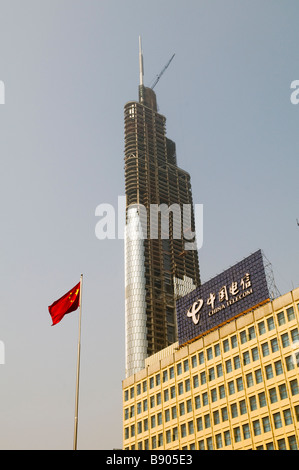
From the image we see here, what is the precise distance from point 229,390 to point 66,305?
50020 mm

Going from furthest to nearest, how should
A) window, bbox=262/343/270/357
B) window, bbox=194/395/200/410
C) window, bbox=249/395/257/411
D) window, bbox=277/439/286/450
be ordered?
1. window, bbox=194/395/200/410
2. window, bbox=262/343/270/357
3. window, bbox=249/395/257/411
4. window, bbox=277/439/286/450

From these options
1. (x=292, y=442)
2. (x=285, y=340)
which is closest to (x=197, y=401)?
(x=285, y=340)

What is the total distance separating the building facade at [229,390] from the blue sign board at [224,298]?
2060 millimetres

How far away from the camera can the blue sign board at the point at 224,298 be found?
287ft

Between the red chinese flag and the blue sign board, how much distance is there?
48440 millimetres

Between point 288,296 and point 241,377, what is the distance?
15205 millimetres

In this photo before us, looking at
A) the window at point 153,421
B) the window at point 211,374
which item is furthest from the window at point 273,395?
the window at point 153,421

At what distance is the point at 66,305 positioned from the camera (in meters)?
43.4

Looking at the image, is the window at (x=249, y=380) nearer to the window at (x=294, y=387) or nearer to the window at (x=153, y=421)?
the window at (x=294, y=387)

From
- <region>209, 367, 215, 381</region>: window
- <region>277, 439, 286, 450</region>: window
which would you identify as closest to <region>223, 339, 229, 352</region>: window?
<region>209, 367, 215, 381</region>: window

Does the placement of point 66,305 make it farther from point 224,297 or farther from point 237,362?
point 224,297

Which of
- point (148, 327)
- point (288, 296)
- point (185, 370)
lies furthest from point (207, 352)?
point (148, 327)

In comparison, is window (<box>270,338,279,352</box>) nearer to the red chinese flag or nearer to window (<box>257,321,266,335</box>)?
window (<box>257,321,266,335</box>)

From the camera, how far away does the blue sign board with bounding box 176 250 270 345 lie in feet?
287
